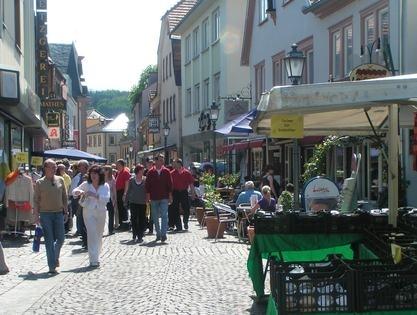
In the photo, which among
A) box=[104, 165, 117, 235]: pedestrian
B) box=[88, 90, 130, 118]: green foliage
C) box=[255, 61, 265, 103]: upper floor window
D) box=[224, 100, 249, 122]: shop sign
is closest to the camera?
box=[104, 165, 117, 235]: pedestrian

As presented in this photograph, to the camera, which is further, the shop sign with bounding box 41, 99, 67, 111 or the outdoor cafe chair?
the shop sign with bounding box 41, 99, 67, 111

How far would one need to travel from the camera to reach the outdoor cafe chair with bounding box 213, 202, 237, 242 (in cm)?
1527

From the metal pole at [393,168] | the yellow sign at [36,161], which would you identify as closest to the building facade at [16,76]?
the yellow sign at [36,161]

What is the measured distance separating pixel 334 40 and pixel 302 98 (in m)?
14.4

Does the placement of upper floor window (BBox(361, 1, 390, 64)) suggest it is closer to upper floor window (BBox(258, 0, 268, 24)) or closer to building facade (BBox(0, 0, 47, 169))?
upper floor window (BBox(258, 0, 268, 24))

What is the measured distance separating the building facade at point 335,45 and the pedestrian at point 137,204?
16.3ft

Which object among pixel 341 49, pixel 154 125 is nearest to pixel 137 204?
pixel 341 49

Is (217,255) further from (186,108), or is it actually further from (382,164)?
(186,108)

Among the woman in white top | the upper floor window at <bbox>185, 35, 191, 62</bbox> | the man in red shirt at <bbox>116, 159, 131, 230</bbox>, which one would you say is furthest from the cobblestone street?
the upper floor window at <bbox>185, 35, 191, 62</bbox>

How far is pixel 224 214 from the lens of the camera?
16.1 m

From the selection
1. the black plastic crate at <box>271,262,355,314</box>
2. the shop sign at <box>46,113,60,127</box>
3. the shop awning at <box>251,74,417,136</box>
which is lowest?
the black plastic crate at <box>271,262,355,314</box>

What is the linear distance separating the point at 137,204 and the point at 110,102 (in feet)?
446

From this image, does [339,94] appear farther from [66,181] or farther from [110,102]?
[110,102]

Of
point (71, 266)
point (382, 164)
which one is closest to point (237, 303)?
point (71, 266)
